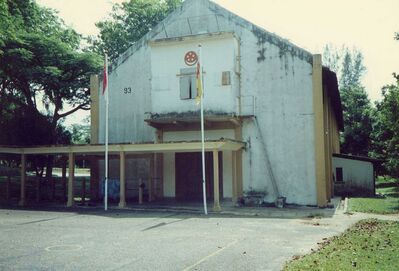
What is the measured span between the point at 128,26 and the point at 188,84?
23738mm

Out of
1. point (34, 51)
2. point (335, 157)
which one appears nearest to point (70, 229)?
point (34, 51)

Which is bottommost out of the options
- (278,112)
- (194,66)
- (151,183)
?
(151,183)

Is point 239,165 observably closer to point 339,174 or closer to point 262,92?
point 262,92

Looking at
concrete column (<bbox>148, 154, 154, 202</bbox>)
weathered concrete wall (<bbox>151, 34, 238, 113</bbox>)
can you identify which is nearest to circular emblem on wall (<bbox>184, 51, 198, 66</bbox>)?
weathered concrete wall (<bbox>151, 34, 238, 113</bbox>)

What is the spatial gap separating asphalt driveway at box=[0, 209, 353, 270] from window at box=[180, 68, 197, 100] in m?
6.72

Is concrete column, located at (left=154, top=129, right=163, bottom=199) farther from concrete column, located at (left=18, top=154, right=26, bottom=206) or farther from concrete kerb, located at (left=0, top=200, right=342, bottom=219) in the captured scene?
concrete column, located at (left=18, top=154, right=26, bottom=206)

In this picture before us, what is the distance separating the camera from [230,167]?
21.3 metres

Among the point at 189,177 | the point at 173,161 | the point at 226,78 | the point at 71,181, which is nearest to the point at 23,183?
the point at 71,181

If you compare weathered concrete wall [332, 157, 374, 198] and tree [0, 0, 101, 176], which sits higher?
tree [0, 0, 101, 176]

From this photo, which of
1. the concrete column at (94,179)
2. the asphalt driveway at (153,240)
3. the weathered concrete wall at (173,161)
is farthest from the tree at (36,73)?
the asphalt driveway at (153,240)

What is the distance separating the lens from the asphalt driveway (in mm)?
8453

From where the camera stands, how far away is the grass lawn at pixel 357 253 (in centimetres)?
787

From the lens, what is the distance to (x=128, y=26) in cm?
4219

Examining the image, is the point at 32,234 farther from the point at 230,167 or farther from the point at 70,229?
the point at 230,167
